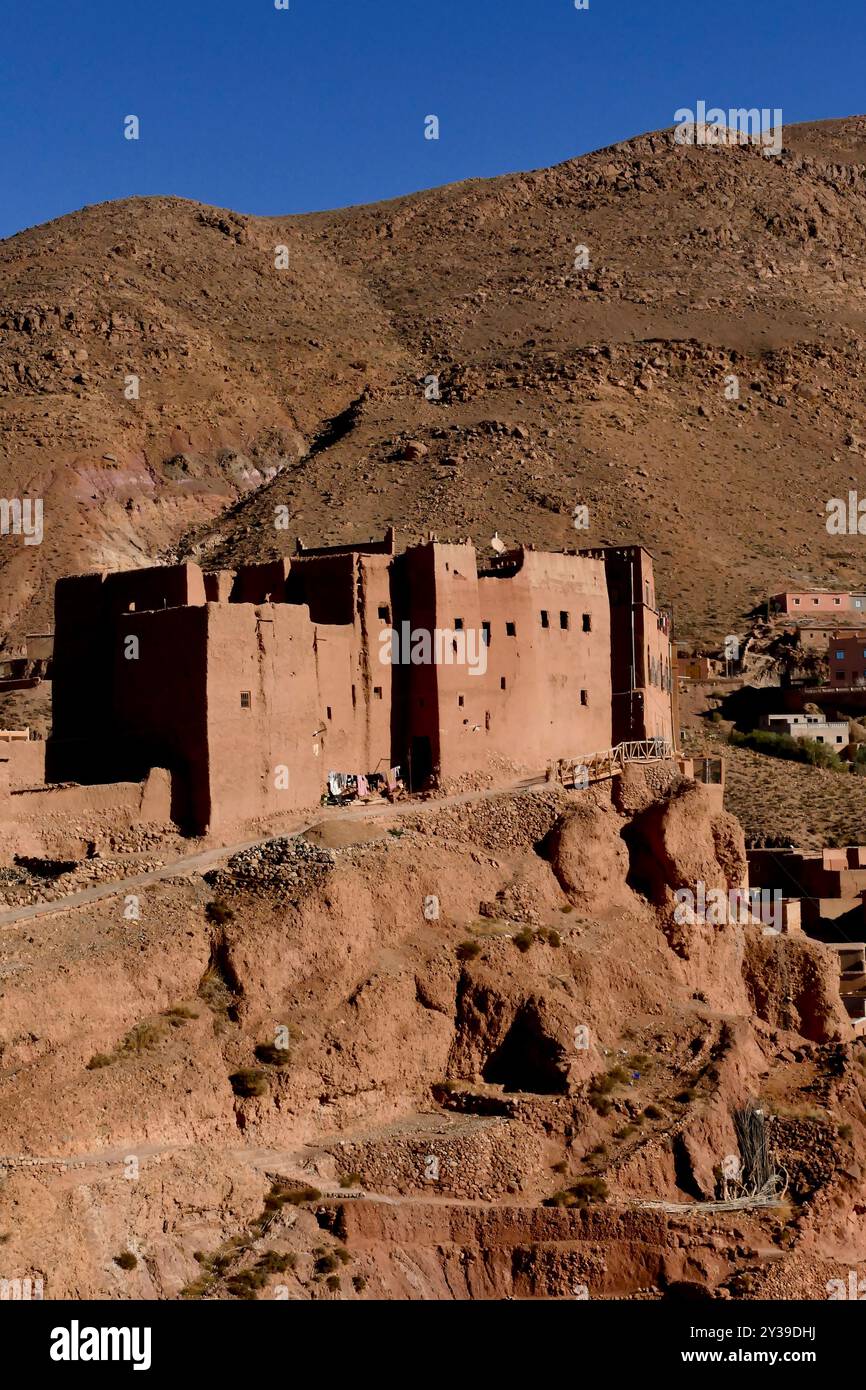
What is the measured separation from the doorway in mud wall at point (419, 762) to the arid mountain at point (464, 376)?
3334 cm

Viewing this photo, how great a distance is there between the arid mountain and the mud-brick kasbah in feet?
99.3

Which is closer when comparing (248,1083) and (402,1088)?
(248,1083)

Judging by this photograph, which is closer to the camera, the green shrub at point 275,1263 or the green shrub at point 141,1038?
the green shrub at point 275,1263

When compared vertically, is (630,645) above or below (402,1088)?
above

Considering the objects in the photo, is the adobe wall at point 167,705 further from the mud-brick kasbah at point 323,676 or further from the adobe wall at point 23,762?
the adobe wall at point 23,762

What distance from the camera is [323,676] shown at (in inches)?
1738

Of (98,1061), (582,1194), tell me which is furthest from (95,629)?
(582,1194)

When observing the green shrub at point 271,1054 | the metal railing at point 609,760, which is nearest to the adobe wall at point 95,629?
the metal railing at point 609,760

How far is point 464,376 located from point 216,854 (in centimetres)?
6149

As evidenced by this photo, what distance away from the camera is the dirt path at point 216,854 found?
3784cm

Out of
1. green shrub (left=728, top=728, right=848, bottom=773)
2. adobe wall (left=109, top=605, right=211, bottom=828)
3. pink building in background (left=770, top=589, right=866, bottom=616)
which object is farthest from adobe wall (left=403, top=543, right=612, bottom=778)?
pink building in background (left=770, top=589, right=866, bottom=616)

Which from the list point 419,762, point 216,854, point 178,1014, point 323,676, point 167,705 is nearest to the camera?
point 178,1014

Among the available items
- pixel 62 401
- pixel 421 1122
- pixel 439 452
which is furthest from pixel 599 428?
pixel 421 1122

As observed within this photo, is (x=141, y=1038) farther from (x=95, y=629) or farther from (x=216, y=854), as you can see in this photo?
(x=95, y=629)
